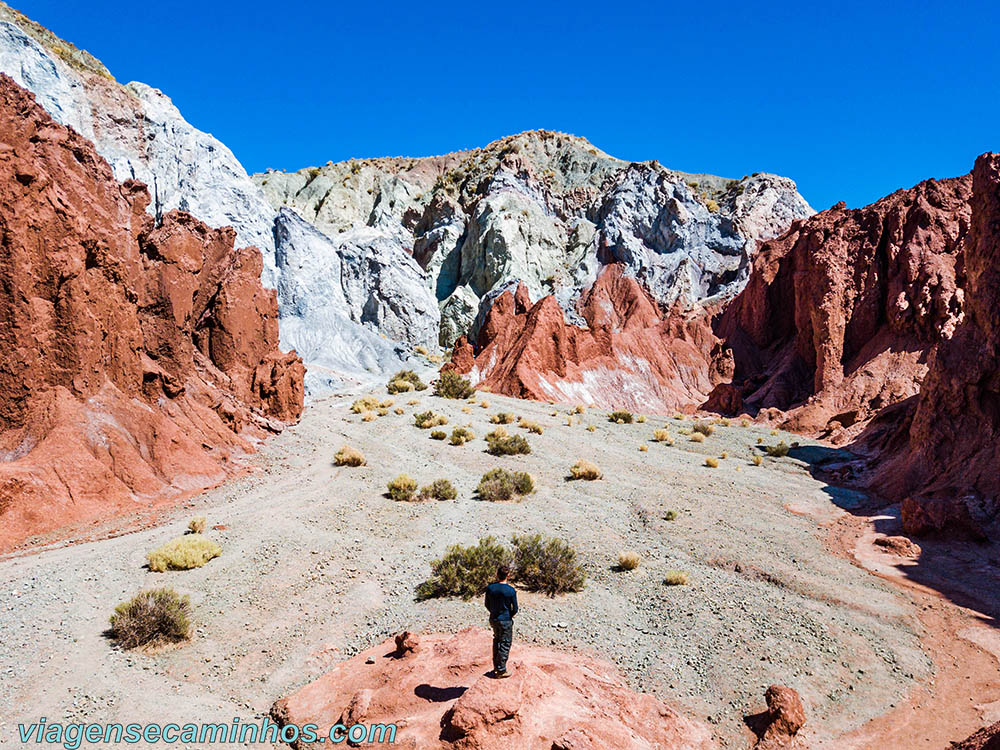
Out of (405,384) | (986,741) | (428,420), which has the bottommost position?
(986,741)

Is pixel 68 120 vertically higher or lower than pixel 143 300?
higher

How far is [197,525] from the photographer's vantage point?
13.4m

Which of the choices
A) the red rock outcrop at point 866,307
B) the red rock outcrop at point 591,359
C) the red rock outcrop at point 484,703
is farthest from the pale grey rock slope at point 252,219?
the red rock outcrop at point 484,703

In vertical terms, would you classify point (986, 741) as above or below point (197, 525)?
above

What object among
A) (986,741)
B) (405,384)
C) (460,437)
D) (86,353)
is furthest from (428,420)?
(986,741)

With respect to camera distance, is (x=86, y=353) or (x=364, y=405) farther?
(x=364, y=405)

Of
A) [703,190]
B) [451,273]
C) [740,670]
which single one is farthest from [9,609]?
[703,190]

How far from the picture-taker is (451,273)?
75.2m

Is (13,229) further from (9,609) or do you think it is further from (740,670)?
(740,670)

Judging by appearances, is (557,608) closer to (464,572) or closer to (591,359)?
(464,572)

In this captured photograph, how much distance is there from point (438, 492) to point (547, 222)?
219 feet

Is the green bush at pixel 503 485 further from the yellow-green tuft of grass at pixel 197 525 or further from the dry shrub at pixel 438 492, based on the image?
→ the yellow-green tuft of grass at pixel 197 525

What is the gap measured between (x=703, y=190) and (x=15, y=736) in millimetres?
99703

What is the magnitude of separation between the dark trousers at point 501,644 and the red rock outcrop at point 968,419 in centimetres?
1402
